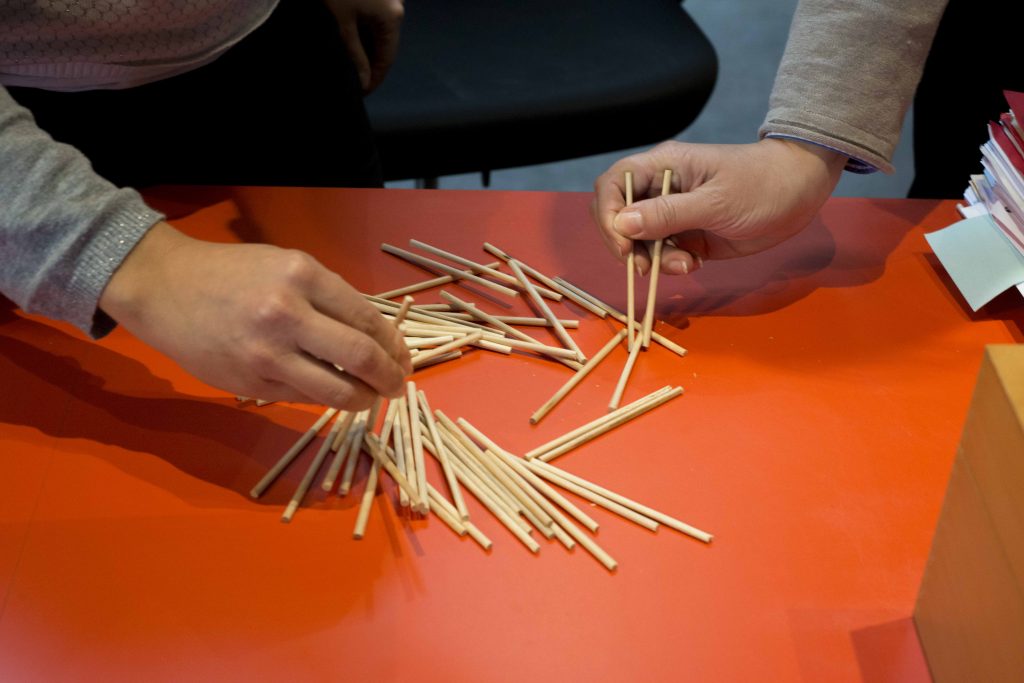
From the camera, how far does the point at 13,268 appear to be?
944 millimetres

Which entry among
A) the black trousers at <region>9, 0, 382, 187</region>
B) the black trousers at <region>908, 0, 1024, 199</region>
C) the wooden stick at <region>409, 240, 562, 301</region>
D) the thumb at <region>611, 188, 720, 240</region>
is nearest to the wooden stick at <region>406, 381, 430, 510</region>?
the wooden stick at <region>409, 240, 562, 301</region>

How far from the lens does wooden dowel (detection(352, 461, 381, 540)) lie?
937 mm

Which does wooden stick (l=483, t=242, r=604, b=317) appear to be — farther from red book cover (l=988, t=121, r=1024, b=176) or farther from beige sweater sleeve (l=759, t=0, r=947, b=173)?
red book cover (l=988, t=121, r=1024, b=176)

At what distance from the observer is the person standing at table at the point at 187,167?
35.0 inches

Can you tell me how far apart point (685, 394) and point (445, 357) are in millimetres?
266

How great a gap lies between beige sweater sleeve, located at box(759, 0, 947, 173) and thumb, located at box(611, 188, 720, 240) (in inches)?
6.0

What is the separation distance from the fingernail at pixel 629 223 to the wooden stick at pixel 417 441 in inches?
11.8

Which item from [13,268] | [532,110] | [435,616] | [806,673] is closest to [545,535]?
[435,616]

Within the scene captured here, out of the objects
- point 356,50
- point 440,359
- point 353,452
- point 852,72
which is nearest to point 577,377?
point 440,359

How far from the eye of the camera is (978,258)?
125 cm

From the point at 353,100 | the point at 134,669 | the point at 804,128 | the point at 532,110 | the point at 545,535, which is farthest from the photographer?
the point at 532,110

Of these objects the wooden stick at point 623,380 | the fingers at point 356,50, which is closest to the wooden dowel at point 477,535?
the wooden stick at point 623,380

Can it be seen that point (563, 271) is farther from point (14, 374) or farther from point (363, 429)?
point (14, 374)

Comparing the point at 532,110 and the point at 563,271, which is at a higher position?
the point at 563,271
